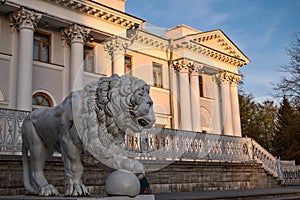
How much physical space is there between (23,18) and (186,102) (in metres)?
11.1

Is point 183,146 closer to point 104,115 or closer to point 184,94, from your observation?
point 184,94

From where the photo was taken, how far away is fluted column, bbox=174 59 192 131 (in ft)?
72.6

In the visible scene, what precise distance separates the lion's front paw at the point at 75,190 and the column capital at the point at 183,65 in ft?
64.8

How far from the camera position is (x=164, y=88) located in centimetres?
2259

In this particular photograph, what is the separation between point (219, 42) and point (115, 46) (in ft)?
33.3

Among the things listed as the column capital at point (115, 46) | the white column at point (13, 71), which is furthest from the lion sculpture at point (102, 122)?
the column capital at point (115, 46)

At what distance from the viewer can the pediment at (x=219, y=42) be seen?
2436 cm

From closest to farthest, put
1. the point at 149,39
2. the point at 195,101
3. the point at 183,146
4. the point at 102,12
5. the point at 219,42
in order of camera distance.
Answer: the point at 183,146 → the point at 102,12 → the point at 149,39 → the point at 195,101 → the point at 219,42

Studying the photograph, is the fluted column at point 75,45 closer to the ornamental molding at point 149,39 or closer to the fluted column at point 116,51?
the fluted column at point 116,51

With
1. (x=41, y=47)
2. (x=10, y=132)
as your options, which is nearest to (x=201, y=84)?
(x=41, y=47)

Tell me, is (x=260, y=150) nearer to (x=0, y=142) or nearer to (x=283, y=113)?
(x=0, y=142)

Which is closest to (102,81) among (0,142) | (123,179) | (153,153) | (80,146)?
(80,146)

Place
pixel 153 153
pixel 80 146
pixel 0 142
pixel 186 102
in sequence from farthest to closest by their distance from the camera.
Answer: pixel 186 102, pixel 153 153, pixel 0 142, pixel 80 146

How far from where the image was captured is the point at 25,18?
15.2 m
